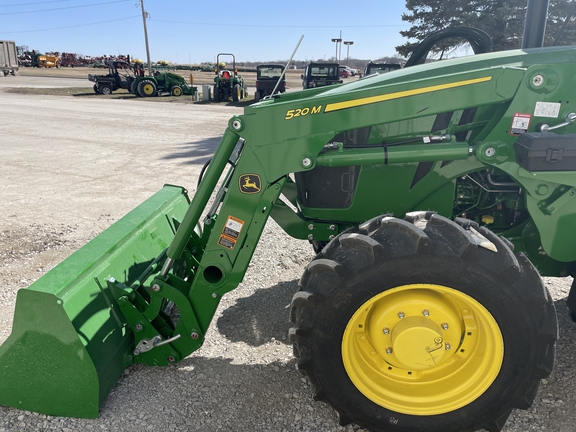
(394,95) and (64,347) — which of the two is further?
(64,347)

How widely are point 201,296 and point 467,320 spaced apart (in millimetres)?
1451

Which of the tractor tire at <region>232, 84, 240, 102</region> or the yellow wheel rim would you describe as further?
the tractor tire at <region>232, 84, 240, 102</region>

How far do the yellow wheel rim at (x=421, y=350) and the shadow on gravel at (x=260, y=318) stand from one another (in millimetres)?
960

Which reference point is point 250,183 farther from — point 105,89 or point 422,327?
point 105,89

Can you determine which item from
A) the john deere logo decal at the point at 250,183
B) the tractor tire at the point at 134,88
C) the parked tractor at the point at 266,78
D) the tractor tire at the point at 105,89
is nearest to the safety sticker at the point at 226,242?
the john deere logo decal at the point at 250,183

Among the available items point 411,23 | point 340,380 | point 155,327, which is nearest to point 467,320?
point 340,380

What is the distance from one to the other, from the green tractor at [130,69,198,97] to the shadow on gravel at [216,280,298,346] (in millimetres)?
20844

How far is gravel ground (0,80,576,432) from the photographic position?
260cm

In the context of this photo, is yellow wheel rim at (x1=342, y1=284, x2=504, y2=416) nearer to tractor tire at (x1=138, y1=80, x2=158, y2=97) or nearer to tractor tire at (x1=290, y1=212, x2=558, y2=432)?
tractor tire at (x1=290, y1=212, x2=558, y2=432)

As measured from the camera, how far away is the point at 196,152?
1017 cm

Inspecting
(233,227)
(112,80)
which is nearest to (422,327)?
(233,227)

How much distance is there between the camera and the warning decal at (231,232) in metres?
2.55

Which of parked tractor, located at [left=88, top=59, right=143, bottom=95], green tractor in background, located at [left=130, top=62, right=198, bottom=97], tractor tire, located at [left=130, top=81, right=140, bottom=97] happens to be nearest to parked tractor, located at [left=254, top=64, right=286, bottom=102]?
green tractor in background, located at [left=130, top=62, right=198, bottom=97]

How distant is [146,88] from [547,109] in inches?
944
